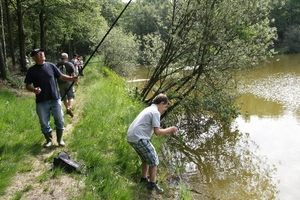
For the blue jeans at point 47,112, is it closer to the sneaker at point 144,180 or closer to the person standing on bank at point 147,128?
the person standing on bank at point 147,128

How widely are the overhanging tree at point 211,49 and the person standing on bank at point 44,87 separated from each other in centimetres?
522

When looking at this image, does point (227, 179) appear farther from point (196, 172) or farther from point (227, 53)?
point (227, 53)

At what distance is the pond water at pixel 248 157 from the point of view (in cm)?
681

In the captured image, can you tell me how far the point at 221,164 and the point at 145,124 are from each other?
4795 millimetres

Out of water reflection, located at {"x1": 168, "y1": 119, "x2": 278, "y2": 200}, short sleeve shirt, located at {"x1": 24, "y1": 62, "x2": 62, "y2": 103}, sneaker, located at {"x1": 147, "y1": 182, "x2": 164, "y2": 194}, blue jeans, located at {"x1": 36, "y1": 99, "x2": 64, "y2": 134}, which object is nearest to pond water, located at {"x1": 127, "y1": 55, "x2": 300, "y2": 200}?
water reflection, located at {"x1": 168, "y1": 119, "x2": 278, "y2": 200}

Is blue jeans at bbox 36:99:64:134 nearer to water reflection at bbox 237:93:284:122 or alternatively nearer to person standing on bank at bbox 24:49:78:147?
person standing on bank at bbox 24:49:78:147

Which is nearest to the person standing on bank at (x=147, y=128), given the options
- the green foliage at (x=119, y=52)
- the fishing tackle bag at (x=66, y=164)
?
the fishing tackle bag at (x=66, y=164)

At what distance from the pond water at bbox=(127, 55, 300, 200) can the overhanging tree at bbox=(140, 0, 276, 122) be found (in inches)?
44.1

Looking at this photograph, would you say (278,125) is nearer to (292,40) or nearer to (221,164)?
(221,164)

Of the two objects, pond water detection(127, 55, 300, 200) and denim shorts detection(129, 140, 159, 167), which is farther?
pond water detection(127, 55, 300, 200)

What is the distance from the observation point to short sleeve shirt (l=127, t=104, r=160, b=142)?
423 cm

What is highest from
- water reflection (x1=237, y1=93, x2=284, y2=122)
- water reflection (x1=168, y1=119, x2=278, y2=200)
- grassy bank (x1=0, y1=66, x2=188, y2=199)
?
grassy bank (x1=0, y1=66, x2=188, y2=199)

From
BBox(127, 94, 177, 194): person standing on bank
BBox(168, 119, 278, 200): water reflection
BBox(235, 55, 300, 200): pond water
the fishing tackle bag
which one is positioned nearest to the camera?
BBox(127, 94, 177, 194): person standing on bank

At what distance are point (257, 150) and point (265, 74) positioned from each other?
1916 cm
